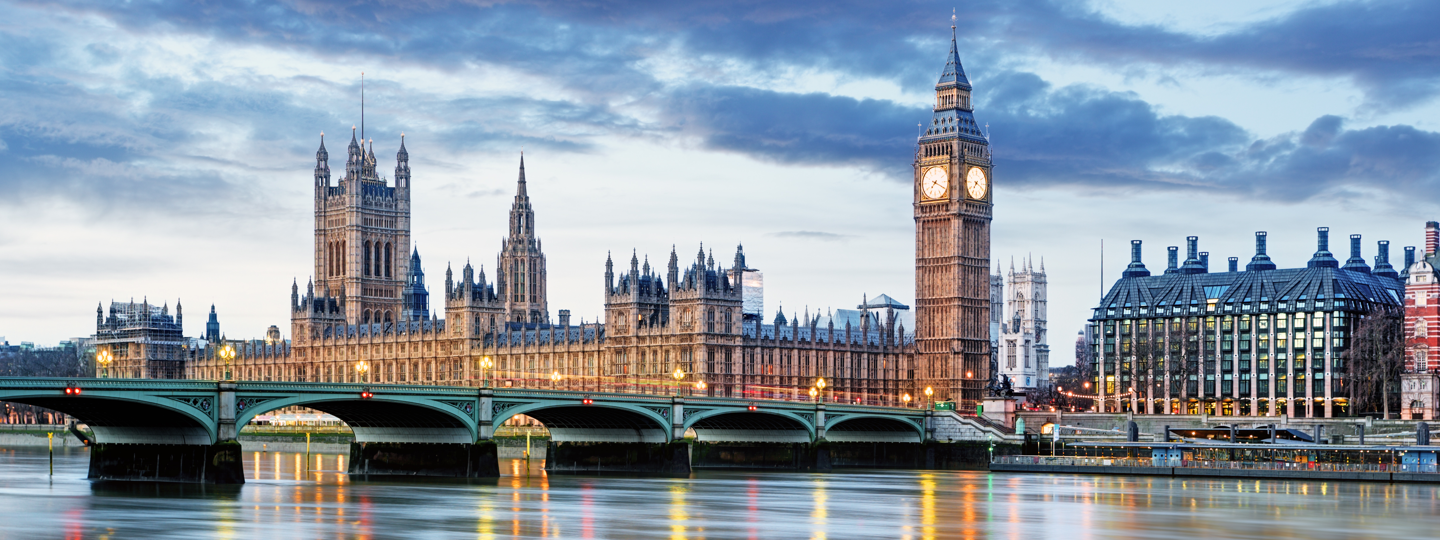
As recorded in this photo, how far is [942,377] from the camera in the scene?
146 metres

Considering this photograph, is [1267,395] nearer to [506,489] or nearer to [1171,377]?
[1171,377]

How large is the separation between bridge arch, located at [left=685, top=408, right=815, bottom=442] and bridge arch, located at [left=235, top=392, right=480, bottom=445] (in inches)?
853

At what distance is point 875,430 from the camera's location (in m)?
120

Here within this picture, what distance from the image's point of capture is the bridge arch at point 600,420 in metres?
90.9

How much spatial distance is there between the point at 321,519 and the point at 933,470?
201 ft

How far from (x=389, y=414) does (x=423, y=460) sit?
335 cm

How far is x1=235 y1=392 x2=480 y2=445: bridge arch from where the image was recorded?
79.2m

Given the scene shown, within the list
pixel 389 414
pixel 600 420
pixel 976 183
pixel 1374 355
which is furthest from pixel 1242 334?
pixel 389 414

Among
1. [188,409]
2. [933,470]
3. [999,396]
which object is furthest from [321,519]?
[999,396]

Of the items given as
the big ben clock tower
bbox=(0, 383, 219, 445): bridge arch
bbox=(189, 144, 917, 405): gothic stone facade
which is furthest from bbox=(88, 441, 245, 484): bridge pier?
the big ben clock tower

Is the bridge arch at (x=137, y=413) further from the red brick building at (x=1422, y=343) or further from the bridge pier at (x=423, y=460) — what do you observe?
the red brick building at (x=1422, y=343)

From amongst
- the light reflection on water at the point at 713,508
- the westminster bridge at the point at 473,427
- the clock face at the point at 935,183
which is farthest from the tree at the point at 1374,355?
the light reflection on water at the point at 713,508

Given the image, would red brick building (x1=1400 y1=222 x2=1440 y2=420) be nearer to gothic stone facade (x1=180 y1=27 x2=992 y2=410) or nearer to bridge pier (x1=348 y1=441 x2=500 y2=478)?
gothic stone facade (x1=180 y1=27 x2=992 y2=410)

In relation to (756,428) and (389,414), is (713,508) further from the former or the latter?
(756,428)
